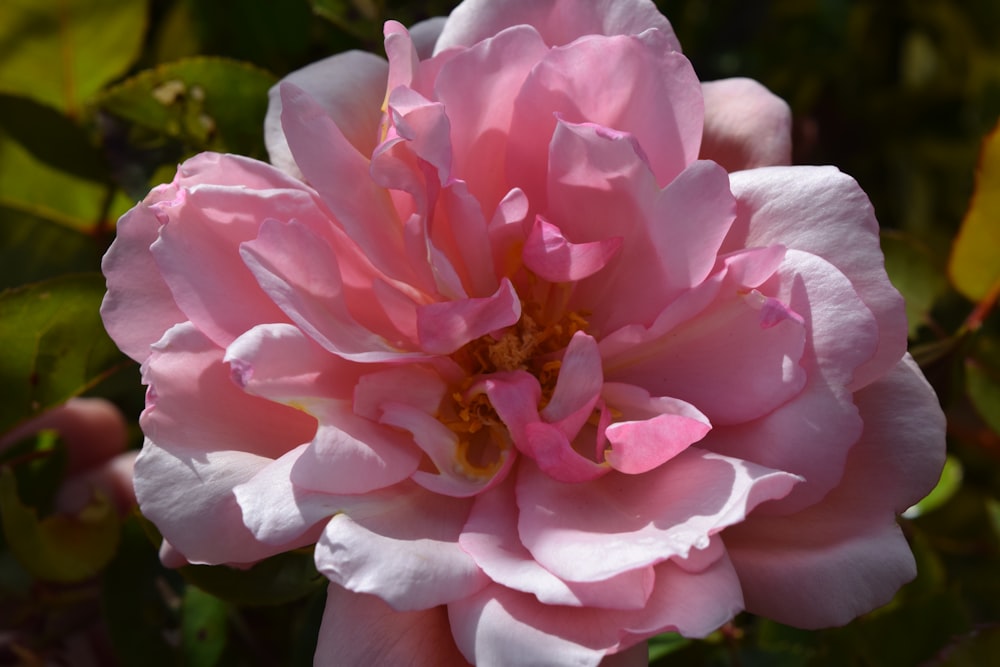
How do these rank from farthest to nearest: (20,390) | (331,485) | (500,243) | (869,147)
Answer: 1. (869,147)
2. (20,390)
3. (500,243)
4. (331,485)

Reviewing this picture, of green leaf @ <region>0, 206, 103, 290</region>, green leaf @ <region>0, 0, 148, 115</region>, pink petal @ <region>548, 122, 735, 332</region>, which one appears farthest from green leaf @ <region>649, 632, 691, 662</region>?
green leaf @ <region>0, 0, 148, 115</region>

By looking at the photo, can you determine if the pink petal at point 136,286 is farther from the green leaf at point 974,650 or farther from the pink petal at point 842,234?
the green leaf at point 974,650

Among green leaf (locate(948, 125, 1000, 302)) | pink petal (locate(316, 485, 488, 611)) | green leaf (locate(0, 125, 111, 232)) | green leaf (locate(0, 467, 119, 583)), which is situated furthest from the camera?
green leaf (locate(0, 125, 111, 232))

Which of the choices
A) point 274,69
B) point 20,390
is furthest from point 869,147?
point 20,390

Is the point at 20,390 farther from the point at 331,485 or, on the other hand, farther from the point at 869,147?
the point at 869,147

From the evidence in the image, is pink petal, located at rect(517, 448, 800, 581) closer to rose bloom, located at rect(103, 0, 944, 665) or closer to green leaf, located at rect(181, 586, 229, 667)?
rose bloom, located at rect(103, 0, 944, 665)

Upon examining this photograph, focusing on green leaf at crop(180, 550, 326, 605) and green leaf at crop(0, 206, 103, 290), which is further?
green leaf at crop(0, 206, 103, 290)
